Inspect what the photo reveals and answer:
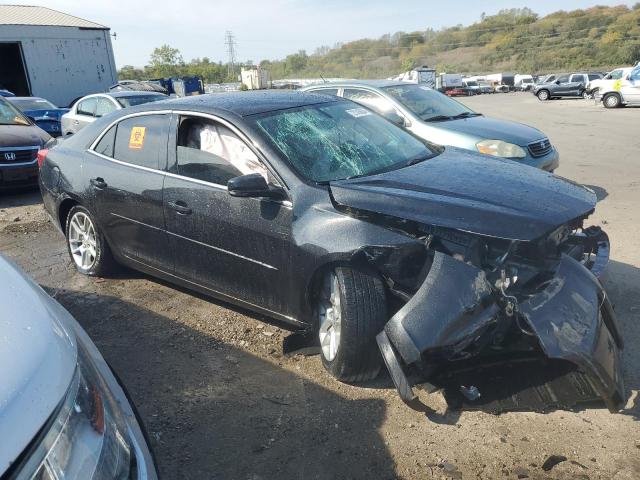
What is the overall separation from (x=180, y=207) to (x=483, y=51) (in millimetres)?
116997

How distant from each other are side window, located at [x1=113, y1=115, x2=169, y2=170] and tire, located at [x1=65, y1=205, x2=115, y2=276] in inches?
28.3

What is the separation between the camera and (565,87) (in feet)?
110

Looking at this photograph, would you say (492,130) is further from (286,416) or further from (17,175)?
(17,175)

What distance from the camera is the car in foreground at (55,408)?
1.27 metres

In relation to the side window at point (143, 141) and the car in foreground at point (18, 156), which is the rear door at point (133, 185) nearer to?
the side window at point (143, 141)

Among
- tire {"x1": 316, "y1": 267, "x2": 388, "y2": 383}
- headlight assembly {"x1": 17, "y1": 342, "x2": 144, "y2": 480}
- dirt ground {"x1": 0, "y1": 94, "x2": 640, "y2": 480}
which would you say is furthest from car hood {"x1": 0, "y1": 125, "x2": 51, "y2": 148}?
headlight assembly {"x1": 17, "y1": 342, "x2": 144, "y2": 480}

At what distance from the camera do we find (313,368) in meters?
3.42

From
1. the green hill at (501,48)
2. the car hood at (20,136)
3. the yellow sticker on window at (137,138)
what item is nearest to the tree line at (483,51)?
the green hill at (501,48)

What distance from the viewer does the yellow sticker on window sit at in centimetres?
420

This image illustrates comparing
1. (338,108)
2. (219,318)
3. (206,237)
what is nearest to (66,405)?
(206,237)

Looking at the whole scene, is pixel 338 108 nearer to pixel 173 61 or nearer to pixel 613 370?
pixel 613 370

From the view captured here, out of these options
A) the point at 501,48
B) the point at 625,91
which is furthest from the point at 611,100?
the point at 501,48

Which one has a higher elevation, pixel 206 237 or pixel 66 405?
pixel 66 405

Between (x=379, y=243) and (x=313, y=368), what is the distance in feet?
3.30
